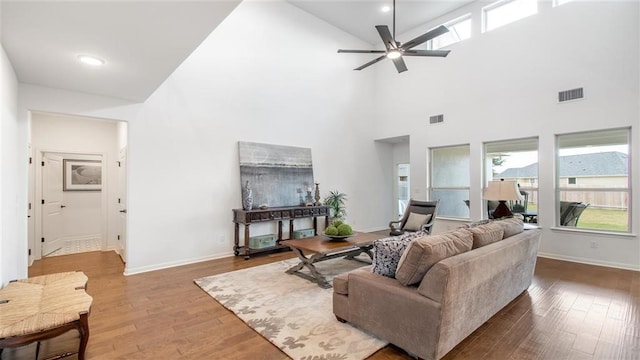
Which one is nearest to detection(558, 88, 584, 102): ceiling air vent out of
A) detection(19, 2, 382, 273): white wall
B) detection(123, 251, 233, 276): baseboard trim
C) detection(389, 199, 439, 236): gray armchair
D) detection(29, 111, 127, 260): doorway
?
detection(389, 199, 439, 236): gray armchair

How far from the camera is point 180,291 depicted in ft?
11.8

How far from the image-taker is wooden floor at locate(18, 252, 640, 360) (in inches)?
91.0

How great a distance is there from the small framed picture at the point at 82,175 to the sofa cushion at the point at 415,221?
251 inches

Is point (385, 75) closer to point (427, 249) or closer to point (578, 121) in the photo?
point (578, 121)

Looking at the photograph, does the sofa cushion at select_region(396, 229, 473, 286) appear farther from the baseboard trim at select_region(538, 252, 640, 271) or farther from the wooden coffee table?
the baseboard trim at select_region(538, 252, 640, 271)

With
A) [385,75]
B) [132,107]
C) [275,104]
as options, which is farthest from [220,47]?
[385,75]

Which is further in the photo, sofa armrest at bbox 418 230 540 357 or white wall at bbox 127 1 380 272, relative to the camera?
white wall at bbox 127 1 380 272

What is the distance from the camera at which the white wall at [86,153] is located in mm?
5344

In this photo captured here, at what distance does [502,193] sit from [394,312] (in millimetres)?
2998

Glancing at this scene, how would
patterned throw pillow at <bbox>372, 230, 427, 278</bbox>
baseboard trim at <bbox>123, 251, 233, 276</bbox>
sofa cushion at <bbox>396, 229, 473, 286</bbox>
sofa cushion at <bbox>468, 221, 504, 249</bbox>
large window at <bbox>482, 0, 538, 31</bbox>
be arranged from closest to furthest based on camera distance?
sofa cushion at <bbox>396, 229, 473, 286</bbox> < patterned throw pillow at <bbox>372, 230, 427, 278</bbox> < sofa cushion at <bbox>468, 221, 504, 249</bbox> < baseboard trim at <bbox>123, 251, 233, 276</bbox> < large window at <bbox>482, 0, 538, 31</bbox>

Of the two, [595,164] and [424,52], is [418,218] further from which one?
[595,164]

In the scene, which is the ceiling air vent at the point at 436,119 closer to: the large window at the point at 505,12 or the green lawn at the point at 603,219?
the large window at the point at 505,12

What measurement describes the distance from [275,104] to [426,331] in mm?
5027

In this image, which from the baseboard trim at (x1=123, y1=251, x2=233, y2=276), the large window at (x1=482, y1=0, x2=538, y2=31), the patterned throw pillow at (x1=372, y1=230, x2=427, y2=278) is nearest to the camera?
the patterned throw pillow at (x1=372, y1=230, x2=427, y2=278)
